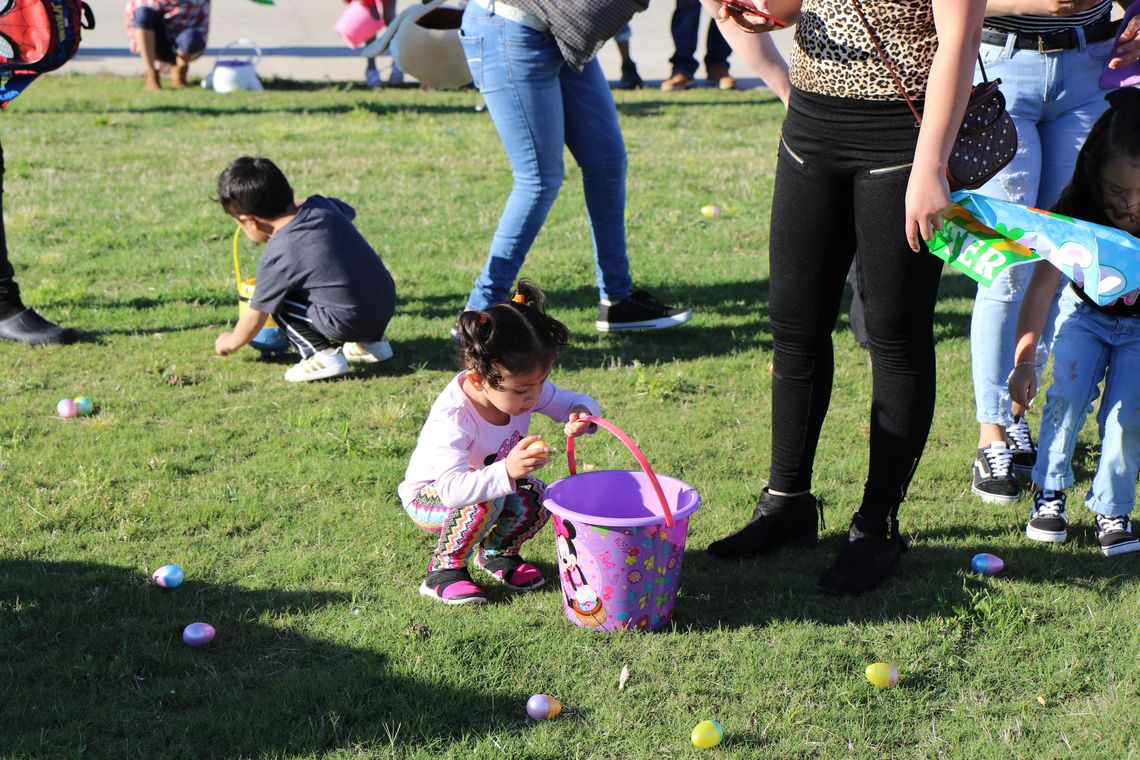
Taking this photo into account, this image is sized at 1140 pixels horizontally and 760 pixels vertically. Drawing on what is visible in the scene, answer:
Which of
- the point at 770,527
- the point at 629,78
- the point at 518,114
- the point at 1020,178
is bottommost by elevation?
the point at 629,78

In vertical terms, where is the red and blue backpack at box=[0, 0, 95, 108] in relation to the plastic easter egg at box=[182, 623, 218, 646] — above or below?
above

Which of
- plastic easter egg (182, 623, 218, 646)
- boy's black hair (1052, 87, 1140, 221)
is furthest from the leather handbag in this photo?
plastic easter egg (182, 623, 218, 646)

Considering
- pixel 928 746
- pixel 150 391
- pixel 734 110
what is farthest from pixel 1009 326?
pixel 734 110

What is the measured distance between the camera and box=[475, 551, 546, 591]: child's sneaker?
344 centimetres

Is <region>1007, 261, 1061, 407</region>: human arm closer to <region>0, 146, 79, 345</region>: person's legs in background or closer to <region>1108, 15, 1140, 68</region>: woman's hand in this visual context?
<region>1108, 15, 1140, 68</region>: woman's hand

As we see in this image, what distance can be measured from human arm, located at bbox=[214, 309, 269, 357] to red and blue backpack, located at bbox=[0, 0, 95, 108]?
1.31 m

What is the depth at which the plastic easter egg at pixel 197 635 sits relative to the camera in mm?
3049

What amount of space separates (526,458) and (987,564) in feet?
4.74

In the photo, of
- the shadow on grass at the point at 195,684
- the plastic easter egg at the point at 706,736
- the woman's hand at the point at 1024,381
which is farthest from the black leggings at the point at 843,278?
the shadow on grass at the point at 195,684

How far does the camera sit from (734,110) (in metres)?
11.5

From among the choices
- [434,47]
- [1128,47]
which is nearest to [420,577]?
[1128,47]

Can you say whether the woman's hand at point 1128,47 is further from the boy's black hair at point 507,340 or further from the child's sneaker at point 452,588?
the child's sneaker at point 452,588

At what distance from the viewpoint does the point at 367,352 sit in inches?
207

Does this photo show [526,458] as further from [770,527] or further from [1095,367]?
[1095,367]
